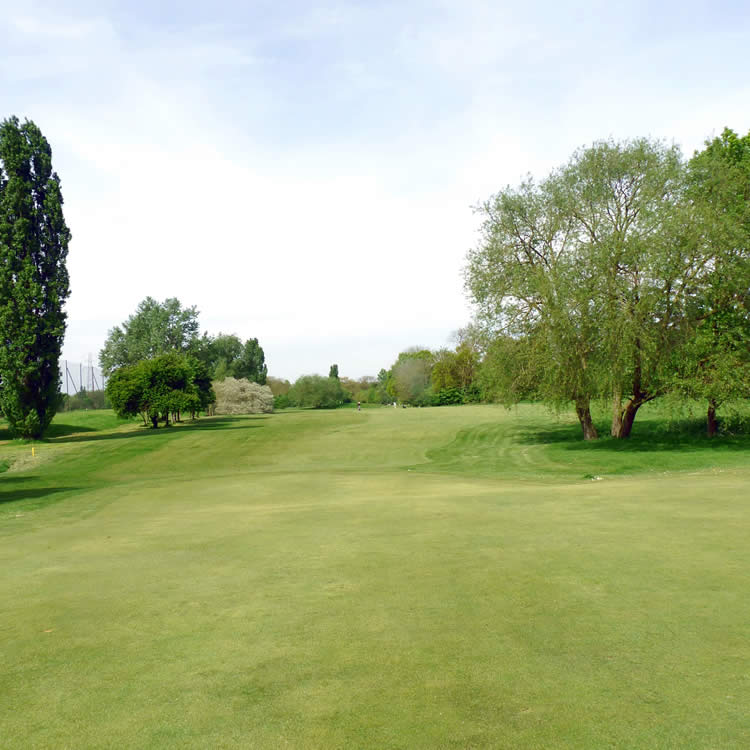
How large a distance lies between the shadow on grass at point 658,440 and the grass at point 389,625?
1794cm

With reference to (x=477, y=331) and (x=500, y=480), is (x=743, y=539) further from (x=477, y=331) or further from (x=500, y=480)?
(x=477, y=331)

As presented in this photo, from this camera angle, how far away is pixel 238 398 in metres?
108

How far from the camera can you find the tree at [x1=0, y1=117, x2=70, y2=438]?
155 feet

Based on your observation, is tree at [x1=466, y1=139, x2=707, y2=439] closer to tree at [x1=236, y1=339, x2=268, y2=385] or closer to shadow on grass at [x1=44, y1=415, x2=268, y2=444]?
shadow on grass at [x1=44, y1=415, x2=268, y2=444]

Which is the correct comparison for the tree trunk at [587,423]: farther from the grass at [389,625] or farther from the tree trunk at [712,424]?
the grass at [389,625]

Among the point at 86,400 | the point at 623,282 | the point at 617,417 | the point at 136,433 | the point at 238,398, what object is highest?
the point at 623,282

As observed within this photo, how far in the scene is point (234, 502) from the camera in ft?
58.5

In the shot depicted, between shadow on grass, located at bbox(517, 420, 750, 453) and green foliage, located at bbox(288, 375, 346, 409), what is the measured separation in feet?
288

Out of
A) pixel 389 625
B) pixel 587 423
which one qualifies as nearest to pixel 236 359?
pixel 587 423

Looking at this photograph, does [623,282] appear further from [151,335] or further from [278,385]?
[278,385]

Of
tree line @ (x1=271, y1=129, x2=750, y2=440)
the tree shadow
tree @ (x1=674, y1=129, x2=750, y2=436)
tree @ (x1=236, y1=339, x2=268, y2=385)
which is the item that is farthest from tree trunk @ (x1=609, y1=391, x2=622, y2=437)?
tree @ (x1=236, y1=339, x2=268, y2=385)

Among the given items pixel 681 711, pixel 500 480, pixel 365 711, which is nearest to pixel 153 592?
pixel 365 711

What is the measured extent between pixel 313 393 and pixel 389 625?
402ft

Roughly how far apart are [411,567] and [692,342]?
26.6 metres
